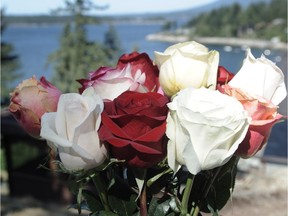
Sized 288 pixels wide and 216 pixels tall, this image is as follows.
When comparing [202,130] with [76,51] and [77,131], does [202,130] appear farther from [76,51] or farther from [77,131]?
[76,51]

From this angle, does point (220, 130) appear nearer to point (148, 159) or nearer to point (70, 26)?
point (148, 159)

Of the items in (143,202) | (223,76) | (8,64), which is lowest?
(8,64)

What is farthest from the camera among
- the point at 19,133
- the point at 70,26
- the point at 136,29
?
the point at 136,29

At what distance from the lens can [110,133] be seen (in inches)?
16.0

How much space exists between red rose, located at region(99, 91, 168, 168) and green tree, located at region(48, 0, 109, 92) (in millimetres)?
10084

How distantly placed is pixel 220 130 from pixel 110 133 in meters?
0.10

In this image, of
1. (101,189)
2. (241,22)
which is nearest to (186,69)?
(101,189)

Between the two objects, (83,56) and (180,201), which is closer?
(180,201)

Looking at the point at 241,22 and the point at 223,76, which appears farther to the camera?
the point at 241,22

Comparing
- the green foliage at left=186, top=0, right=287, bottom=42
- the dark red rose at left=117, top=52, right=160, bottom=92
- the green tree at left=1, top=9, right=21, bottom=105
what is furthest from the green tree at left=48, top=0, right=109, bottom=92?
the dark red rose at left=117, top=52, right=160, bottom=92

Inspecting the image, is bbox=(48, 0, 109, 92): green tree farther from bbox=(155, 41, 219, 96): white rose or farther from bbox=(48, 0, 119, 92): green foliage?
bbox=(155, 41, 219, 96): white rose

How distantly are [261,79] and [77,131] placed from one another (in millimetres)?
200

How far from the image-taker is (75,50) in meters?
11.6

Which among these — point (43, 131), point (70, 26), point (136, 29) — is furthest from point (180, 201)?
point (136, 29)
